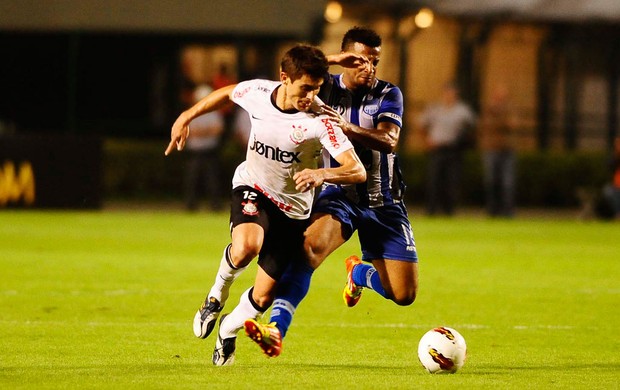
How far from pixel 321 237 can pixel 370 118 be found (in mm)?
833

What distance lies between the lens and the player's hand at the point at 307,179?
6.90 m

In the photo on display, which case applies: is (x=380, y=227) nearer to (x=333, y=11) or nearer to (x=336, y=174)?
(x=336, y=174)

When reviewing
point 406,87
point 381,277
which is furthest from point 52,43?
point 381,277

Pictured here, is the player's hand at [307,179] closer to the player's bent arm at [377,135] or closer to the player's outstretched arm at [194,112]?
the player's bent arm at [377,135]

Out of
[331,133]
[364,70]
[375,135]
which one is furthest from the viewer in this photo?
[364,70]

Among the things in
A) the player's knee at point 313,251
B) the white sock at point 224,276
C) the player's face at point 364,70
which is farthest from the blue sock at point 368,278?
the player's face at point 364,70

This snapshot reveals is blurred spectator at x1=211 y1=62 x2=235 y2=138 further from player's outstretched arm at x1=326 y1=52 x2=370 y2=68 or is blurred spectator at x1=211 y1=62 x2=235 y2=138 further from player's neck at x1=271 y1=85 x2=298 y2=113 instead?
player's neck at x1=271 y1=85 x2=298 y2=113

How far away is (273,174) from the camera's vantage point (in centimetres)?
759

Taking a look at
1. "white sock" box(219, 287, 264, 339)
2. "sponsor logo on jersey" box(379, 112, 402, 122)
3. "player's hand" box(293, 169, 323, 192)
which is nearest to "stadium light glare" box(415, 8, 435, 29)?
"sponsor logo on jersey" box(379, 112, 402, 122)

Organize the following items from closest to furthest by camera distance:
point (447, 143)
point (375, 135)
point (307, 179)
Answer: point (307, 179) → point (375, 135) → point (447, 143)

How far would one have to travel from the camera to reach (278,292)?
7.49 metres

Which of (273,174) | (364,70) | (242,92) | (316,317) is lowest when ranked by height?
(316,317)

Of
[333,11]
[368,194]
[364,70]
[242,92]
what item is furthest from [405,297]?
[333,11]

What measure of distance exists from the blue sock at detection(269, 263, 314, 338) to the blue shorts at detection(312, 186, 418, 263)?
57 cm
